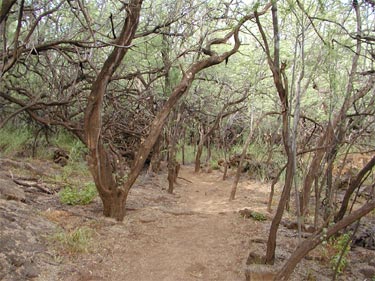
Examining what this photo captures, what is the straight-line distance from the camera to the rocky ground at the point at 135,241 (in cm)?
385

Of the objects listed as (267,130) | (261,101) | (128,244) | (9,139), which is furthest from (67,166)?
(267,130)

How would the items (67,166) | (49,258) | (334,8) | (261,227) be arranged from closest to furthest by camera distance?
(49,258), (334,8), (261,227), (67,166)

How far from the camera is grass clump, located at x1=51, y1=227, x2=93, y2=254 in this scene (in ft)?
13.7

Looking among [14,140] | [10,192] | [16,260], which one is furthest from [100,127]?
[14,140]

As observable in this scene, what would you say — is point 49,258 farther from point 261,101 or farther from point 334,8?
point 261,101

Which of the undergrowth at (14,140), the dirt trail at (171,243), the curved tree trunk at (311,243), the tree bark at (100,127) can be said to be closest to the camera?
the curved tree trunk at (311,243)

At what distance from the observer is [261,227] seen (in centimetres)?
603

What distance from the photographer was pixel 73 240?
4.36 metres

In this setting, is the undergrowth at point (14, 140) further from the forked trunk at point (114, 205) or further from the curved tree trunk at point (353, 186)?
the curved tree trunk at point (353, 186)

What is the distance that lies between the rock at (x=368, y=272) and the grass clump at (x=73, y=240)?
10.1 feet

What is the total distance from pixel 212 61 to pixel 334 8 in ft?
5.65

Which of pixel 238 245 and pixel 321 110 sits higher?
pixel 321 110

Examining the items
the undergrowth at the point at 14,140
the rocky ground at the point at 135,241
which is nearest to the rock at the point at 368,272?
the rocky ground at the point at 135,241

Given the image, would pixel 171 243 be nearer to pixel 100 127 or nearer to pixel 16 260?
pixel 100 127
